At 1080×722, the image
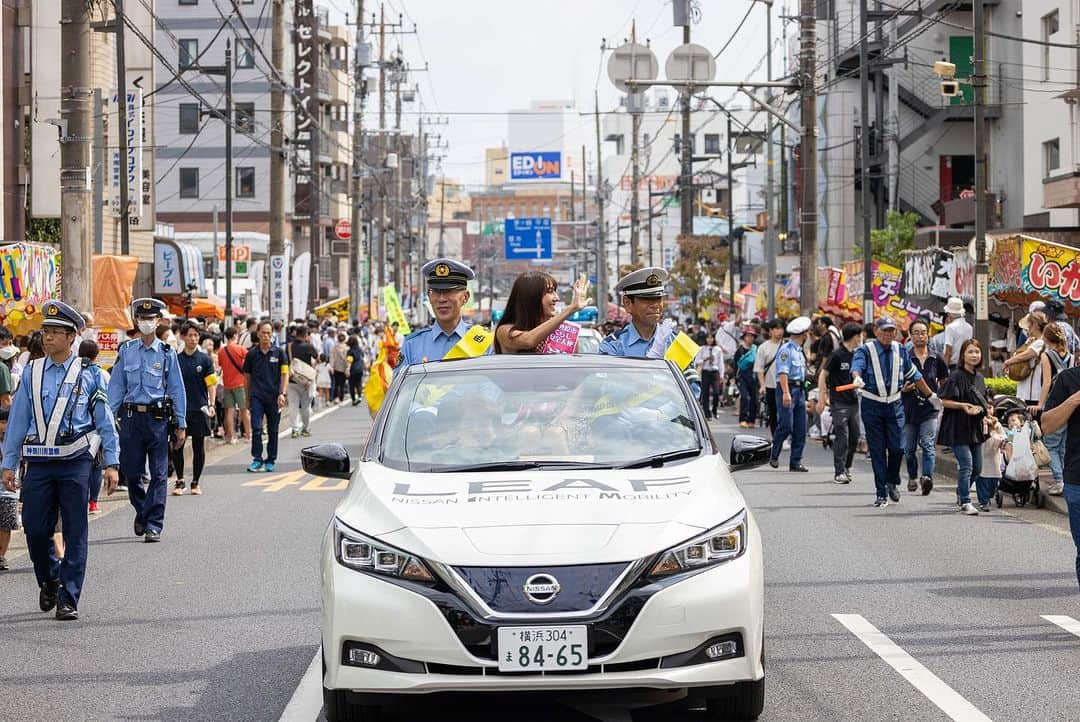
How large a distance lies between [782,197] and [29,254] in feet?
162

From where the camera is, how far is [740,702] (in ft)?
21.3

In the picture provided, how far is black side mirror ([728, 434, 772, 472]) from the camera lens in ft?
25.2

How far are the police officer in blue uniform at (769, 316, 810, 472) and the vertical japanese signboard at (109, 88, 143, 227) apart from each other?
1422 centimetres

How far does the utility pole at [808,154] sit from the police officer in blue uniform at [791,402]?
849cm

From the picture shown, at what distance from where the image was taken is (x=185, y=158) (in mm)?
78625

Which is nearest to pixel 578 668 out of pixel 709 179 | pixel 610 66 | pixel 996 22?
pixel 610 66

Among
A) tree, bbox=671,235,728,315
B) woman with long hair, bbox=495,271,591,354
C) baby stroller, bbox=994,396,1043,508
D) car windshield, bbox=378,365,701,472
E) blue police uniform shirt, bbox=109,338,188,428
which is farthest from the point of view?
tree, bbox=671,235,728,315

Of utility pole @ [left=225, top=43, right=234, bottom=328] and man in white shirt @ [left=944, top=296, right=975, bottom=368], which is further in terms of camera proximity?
utility pole @ [left=225, top=43, right=234, bottom=328]

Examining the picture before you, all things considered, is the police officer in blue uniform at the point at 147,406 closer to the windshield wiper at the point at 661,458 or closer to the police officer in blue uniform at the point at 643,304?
the police officer in blue uniform at the point at 643,304

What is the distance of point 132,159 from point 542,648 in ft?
91.5

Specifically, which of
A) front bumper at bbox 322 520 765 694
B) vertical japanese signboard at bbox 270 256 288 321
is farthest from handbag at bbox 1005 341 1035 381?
vertical japanese signboard at bbox 270 256 288 321

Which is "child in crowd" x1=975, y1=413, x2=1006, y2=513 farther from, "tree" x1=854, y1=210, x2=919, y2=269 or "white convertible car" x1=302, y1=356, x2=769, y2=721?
"tree" x1=854, y1=210, x2=919, y2=269

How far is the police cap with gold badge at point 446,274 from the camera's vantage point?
9.54m

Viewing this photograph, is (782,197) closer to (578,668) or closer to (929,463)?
(929,463)
